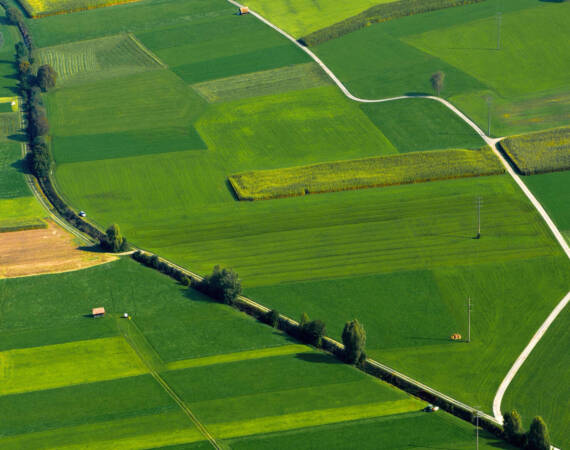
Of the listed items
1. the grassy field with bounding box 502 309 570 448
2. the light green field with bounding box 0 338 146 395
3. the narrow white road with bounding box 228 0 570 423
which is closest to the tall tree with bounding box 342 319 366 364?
the narrow white road with bounding box 228 0 570 423

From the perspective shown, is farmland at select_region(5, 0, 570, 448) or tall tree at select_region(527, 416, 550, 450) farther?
farmland at select_region(5, 0, 570, 448)

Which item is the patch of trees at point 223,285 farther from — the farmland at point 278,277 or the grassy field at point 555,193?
the grassy field at point 555,193

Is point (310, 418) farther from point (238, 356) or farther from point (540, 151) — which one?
point (540, 151)

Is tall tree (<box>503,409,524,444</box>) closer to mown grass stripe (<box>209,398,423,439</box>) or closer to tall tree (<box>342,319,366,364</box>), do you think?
mown grass stripe (<box>209,398,423,439</box>)

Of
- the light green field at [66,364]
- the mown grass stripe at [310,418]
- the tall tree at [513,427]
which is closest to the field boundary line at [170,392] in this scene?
the light green field at [66,364]

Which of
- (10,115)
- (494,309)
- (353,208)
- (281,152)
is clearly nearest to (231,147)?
(281,152)

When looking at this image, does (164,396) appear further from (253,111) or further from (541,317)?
(253,111)

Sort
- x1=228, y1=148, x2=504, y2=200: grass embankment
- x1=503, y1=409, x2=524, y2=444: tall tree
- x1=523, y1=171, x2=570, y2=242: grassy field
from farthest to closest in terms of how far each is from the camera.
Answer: x1=228, y1=148, x2=504, y2=200: grass embankment
x1=523, y1=171, x2=570, y2=242: grassy field
x1=503, y1=409, x2=524, y2=444: tall tree
